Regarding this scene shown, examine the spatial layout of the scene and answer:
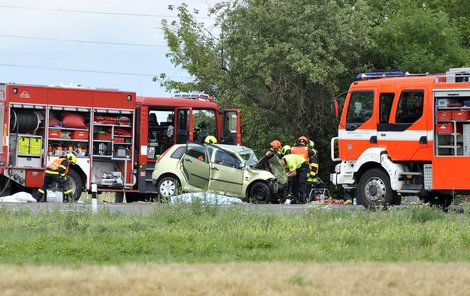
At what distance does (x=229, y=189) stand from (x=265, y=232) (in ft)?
33.0

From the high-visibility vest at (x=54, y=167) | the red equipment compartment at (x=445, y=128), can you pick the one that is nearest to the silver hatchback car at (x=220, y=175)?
the high-visibility vest at (x=54, y=167)

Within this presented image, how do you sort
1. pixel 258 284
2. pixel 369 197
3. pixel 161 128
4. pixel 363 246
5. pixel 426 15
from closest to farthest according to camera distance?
pixel 258 284 → pixel 363 246 → pixel 369 197 → pixel 161 128 → pixel 426 15

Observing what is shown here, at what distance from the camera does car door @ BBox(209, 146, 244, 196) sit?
2612 centimetres

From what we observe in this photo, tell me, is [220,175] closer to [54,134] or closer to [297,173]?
[297,173]

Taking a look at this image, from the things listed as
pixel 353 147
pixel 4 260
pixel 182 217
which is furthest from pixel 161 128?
pixel 4 260

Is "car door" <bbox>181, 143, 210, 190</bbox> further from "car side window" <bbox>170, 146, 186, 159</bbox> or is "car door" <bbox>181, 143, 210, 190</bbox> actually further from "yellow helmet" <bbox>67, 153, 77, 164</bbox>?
"yellow helmet" <bbox>67, 153, 77, 164</bbox>

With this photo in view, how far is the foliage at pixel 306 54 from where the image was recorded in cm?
3491

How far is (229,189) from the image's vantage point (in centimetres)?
2623

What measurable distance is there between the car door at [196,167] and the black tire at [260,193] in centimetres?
116

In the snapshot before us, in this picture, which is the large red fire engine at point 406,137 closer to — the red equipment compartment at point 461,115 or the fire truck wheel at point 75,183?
the red equipment compartment at point 461,115

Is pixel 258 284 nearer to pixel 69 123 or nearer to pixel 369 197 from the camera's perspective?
pixel 369 197

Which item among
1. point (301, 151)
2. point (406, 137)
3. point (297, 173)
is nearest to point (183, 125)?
point (301, 151)

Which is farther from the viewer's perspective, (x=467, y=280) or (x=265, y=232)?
(x=265, y=232)

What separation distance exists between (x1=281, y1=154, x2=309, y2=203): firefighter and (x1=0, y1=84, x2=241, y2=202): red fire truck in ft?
10.5
